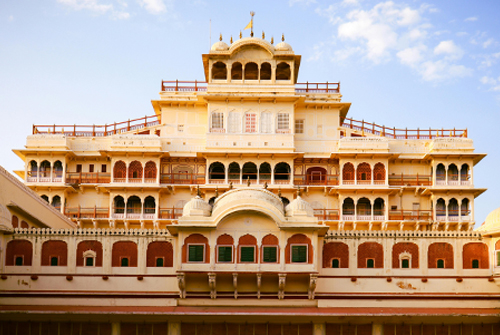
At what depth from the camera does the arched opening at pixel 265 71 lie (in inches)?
2249

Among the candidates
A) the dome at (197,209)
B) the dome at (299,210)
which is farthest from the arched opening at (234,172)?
the dome at (299,210)

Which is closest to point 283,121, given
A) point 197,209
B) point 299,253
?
point 197,209

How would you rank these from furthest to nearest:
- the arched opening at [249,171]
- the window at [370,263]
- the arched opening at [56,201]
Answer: the arched opening at [56,201]
the arched opening at [249,171]
the window at [370,263]

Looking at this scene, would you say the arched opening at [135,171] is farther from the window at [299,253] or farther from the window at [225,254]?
the window at [299,253]

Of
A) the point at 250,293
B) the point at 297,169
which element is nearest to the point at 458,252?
the point at 250,293

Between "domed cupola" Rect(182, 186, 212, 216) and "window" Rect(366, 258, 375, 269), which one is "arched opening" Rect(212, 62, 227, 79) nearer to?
"domed cupola" Rect(182, 186, 212, 216)

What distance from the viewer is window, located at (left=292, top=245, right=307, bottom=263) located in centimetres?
4075

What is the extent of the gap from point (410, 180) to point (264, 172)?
10.5 metres

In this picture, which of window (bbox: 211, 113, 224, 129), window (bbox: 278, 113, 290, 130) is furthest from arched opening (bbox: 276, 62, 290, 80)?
window (bbox: 211, 113, 224, 129)

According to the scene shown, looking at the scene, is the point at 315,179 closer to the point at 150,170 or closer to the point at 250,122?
the point at 250,122

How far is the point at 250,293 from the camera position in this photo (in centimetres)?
4131

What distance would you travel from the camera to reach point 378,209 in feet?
181

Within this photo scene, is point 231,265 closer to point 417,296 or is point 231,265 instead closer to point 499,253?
point 417,296

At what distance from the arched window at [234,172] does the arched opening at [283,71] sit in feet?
26.0
